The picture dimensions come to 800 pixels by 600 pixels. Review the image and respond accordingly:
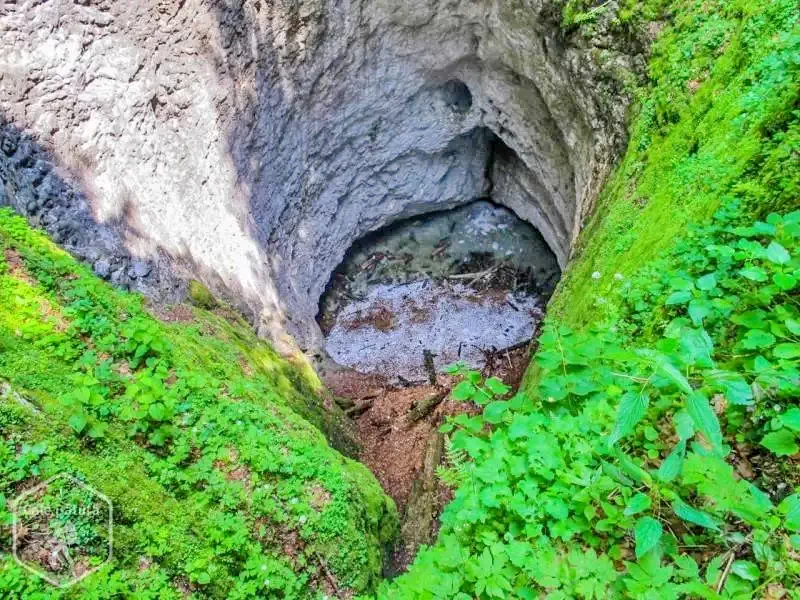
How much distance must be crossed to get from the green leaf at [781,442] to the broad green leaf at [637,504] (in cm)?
51

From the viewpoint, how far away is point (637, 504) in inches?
79.1

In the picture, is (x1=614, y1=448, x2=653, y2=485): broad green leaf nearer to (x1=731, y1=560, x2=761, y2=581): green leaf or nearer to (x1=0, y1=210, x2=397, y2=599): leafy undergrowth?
(x1=731, y1=560, x2=761, y2=581): green leaf

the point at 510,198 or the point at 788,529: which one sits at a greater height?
the point at 510,198

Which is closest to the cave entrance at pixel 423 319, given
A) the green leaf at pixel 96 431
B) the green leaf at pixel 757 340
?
the green leaf at pixel 96 431

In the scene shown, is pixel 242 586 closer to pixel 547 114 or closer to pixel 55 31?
pixel 55 31

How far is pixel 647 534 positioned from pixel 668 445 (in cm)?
65

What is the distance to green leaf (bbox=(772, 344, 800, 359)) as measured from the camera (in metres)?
2.10

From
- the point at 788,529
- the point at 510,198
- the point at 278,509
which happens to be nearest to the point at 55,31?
the point at 278,509

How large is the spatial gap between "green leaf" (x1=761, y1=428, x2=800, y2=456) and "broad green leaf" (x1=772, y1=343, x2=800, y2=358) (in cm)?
31

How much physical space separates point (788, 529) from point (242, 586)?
10.8ft

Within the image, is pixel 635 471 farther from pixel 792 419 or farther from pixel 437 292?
pixel 437 292

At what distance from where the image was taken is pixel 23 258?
4.47m

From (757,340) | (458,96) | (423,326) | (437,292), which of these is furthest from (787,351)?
(458,96)

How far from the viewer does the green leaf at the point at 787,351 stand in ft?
6.90
